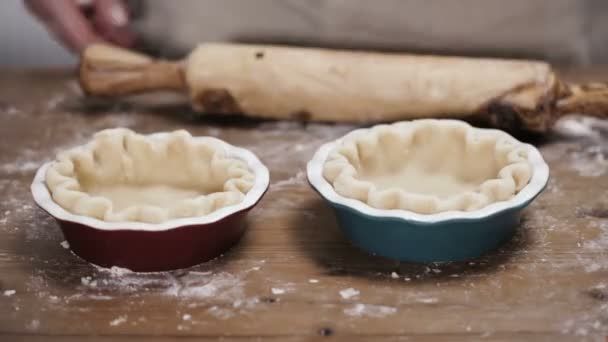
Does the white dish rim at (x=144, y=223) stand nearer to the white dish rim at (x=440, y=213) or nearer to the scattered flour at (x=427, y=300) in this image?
the white dish rim at (x=440, y=213)

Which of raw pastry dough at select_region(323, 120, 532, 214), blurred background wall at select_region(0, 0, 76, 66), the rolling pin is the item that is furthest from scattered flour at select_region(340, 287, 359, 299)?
blurred background wall at select_region(0, 0, 76, 66)

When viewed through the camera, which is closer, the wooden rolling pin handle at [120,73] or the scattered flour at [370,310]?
the scattered flour at [370,310]

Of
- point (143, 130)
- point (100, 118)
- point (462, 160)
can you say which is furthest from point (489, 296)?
point (100, 118)

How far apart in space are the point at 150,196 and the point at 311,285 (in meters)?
0.38

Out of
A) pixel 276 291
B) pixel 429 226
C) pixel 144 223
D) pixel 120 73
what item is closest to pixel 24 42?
pixel 120 73

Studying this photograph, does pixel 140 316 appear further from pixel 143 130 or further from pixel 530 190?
pixel 143 130

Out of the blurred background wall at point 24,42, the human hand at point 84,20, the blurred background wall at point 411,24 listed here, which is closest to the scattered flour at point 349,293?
the blurred background wall at point 411,24

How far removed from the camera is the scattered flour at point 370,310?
124 centimetres

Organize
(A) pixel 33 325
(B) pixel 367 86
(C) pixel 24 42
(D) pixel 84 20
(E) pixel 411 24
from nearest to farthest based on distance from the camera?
1. (A) pixel 33 325
2. (B) pixel 367 86
3. (E) pixel 411 24
4. (D) pixel 84 20
5. (C) pixel 24 42

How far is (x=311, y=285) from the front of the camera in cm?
132

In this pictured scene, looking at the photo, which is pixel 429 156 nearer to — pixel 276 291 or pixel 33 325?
pixel 276 291

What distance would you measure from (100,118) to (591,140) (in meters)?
1.14

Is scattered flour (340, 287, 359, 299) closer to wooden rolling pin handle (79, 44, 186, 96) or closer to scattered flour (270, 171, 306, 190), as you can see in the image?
scattered flour (270, 171, 306, 190)

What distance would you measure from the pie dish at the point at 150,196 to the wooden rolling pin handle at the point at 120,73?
475mm
